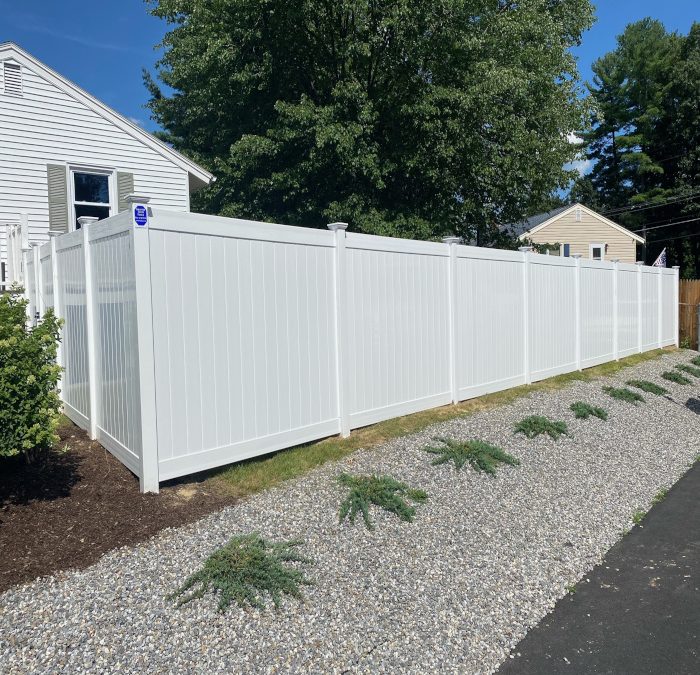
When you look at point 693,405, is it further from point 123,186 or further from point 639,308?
point 123,186

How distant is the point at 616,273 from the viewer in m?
12.8

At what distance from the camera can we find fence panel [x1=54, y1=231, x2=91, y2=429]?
18.7ft

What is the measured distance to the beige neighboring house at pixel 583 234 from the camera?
1120 inches

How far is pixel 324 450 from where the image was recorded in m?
5.72

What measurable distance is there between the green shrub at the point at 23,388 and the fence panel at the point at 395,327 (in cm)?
277

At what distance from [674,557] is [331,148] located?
34.9ft

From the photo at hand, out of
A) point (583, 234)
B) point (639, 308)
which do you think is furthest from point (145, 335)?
point (583, 234)

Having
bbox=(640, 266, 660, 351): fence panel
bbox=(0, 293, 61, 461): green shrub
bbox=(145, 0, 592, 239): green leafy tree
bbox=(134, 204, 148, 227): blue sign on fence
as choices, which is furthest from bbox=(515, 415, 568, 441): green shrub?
bbox=(640, 266, 660, 351): fence panel

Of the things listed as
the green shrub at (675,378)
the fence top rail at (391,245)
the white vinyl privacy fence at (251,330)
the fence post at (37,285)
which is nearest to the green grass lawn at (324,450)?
the white vinyl privacy fence at (251,330)

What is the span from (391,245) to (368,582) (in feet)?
12.6


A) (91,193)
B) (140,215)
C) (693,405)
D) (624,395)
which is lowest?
(693,405)

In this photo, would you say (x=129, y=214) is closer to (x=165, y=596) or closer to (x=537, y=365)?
(x=165, y=596)

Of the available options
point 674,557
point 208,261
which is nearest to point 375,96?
point 208,261

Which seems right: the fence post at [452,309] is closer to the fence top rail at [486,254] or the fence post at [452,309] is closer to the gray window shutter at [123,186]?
the fence top rail at [486,254]
